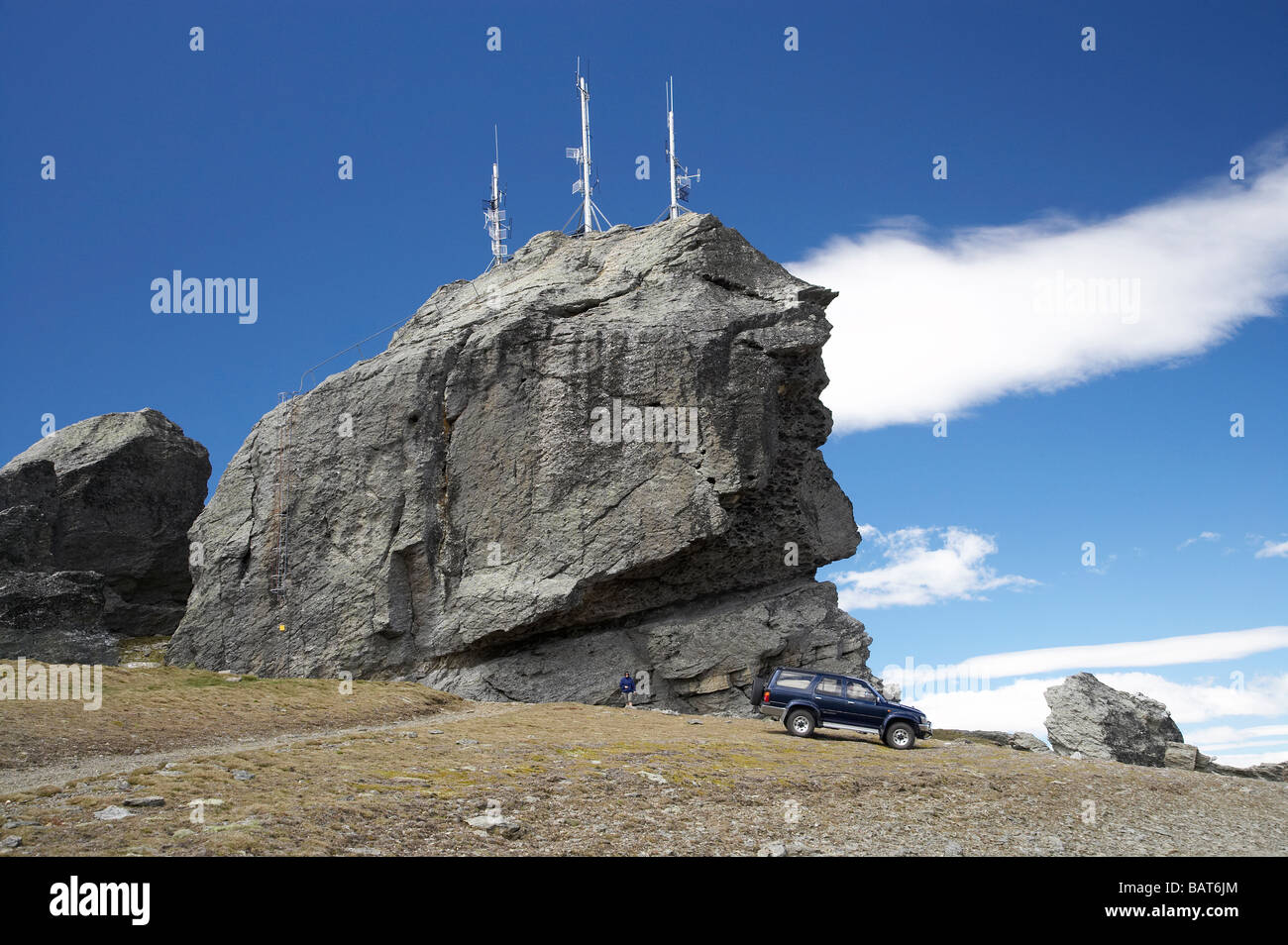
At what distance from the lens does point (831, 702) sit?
98.7ft

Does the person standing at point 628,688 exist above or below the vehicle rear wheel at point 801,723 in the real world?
above

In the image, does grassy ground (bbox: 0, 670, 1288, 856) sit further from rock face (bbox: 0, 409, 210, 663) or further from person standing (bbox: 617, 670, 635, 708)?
rock face (bbox: 0, 409, 210, 663)

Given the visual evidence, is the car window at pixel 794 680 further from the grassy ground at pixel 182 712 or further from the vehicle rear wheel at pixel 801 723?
the grassy ground at pixel 182 712

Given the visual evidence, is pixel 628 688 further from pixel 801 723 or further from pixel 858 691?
pixel 858 691

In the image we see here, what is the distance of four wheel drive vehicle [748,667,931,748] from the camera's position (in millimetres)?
29891

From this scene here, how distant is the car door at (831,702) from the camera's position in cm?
3002

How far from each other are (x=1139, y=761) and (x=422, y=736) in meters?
28.1

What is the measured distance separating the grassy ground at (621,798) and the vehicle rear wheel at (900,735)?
51cm

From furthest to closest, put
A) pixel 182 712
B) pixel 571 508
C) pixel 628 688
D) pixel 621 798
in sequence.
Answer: pixel 571 508
pixel 628 688
pixel 182 712
pixel 621 798

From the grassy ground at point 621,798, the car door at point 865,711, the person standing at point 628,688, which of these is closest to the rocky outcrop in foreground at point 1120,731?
the grassy ground at point 621,798

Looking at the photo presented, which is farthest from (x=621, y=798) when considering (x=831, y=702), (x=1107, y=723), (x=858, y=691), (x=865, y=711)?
(x=1107, y=723)

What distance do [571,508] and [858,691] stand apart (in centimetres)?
1382
